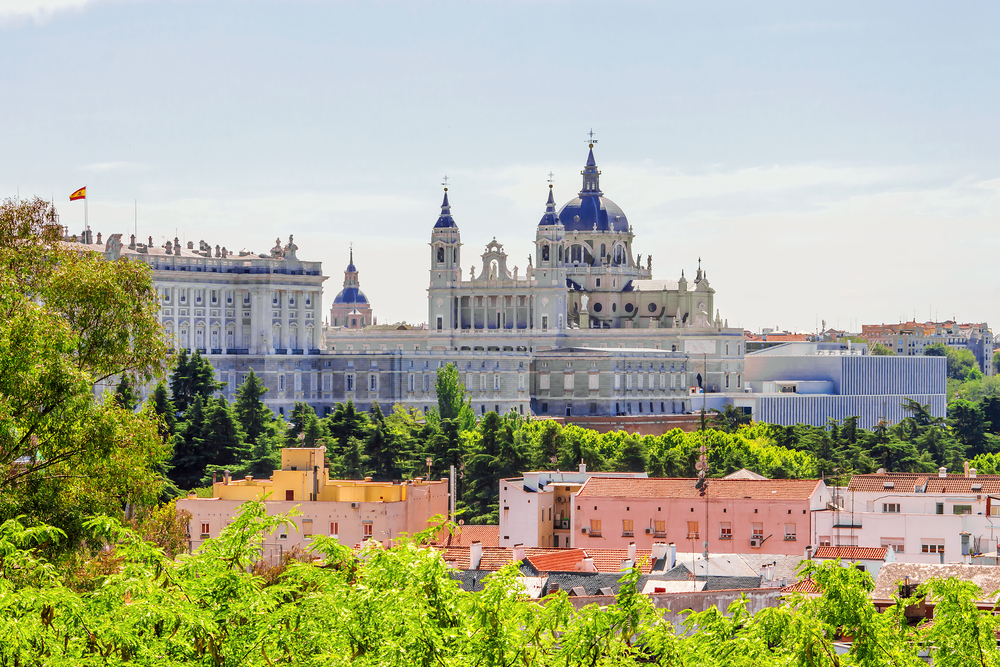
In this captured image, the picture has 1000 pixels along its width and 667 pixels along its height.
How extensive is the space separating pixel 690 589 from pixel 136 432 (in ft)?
55.0

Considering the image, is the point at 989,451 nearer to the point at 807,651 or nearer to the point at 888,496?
the point at 888,496

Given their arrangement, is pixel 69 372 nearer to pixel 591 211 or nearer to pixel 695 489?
pixel 695 489

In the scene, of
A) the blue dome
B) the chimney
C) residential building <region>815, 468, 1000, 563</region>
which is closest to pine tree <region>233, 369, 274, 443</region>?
residential building <region>815, 468, 1000, 563</region>

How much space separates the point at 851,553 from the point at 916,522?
→ 323 inches

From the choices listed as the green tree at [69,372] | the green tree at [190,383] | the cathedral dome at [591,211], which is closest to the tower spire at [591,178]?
the cathedral dome at [591,211]

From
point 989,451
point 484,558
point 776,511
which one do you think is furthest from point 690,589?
point 989,451

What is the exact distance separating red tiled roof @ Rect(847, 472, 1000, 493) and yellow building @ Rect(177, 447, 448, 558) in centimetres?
1359

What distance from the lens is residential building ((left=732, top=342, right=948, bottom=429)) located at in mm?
152375

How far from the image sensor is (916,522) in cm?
5522

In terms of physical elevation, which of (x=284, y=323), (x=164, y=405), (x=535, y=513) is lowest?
(x=535, y=513)

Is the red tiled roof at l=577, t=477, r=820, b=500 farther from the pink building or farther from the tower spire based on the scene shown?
the tower spire

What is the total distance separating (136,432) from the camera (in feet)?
93.6

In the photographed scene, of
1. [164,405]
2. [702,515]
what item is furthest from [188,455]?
[702,515]

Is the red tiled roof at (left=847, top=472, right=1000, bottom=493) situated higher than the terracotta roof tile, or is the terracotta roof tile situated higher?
the red tiled roof at (left=847, top=472, right=1000, bottom=493)
